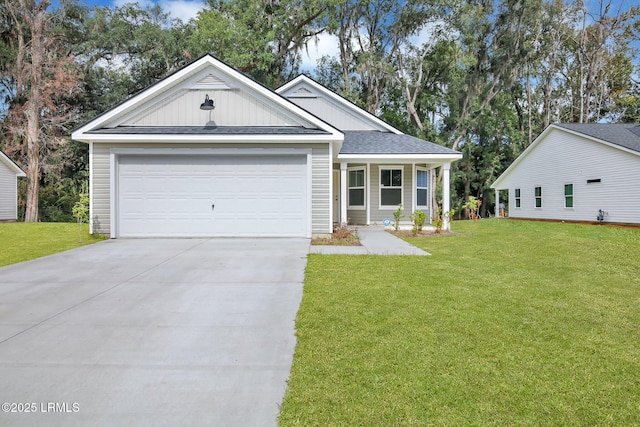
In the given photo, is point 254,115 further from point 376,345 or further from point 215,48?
point 215,48

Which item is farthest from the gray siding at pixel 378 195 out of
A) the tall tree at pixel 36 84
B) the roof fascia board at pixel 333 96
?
the tall tree at pixel 36 84

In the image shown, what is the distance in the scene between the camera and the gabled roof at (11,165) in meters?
20.2

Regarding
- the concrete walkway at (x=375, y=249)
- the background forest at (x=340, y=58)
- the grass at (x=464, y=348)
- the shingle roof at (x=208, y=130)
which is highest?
the background forest at (x=340, y=58)

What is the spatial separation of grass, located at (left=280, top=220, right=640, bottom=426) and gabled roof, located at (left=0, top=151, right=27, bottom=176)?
70.4ft

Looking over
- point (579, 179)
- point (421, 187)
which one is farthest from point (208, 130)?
point (579, 179)

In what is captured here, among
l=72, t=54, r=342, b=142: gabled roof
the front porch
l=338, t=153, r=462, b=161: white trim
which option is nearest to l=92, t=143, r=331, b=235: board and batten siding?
l=72, t=54, r=342, b=142: gabled roof

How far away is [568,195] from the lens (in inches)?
778

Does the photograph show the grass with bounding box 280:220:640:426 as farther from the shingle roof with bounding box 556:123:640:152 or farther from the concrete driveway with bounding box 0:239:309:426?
the shingle roof with bounding box 556:123:640:152

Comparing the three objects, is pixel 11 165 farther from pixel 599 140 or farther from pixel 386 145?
pixel 599 140

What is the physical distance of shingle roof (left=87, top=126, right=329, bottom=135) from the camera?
33.9ft

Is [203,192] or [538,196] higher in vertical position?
[538,196]

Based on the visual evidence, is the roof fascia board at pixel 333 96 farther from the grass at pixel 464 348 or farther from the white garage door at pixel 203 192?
the grass at pixel 464 348

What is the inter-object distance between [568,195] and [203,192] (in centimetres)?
1841

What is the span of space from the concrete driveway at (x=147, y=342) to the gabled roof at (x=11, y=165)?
17388mm
